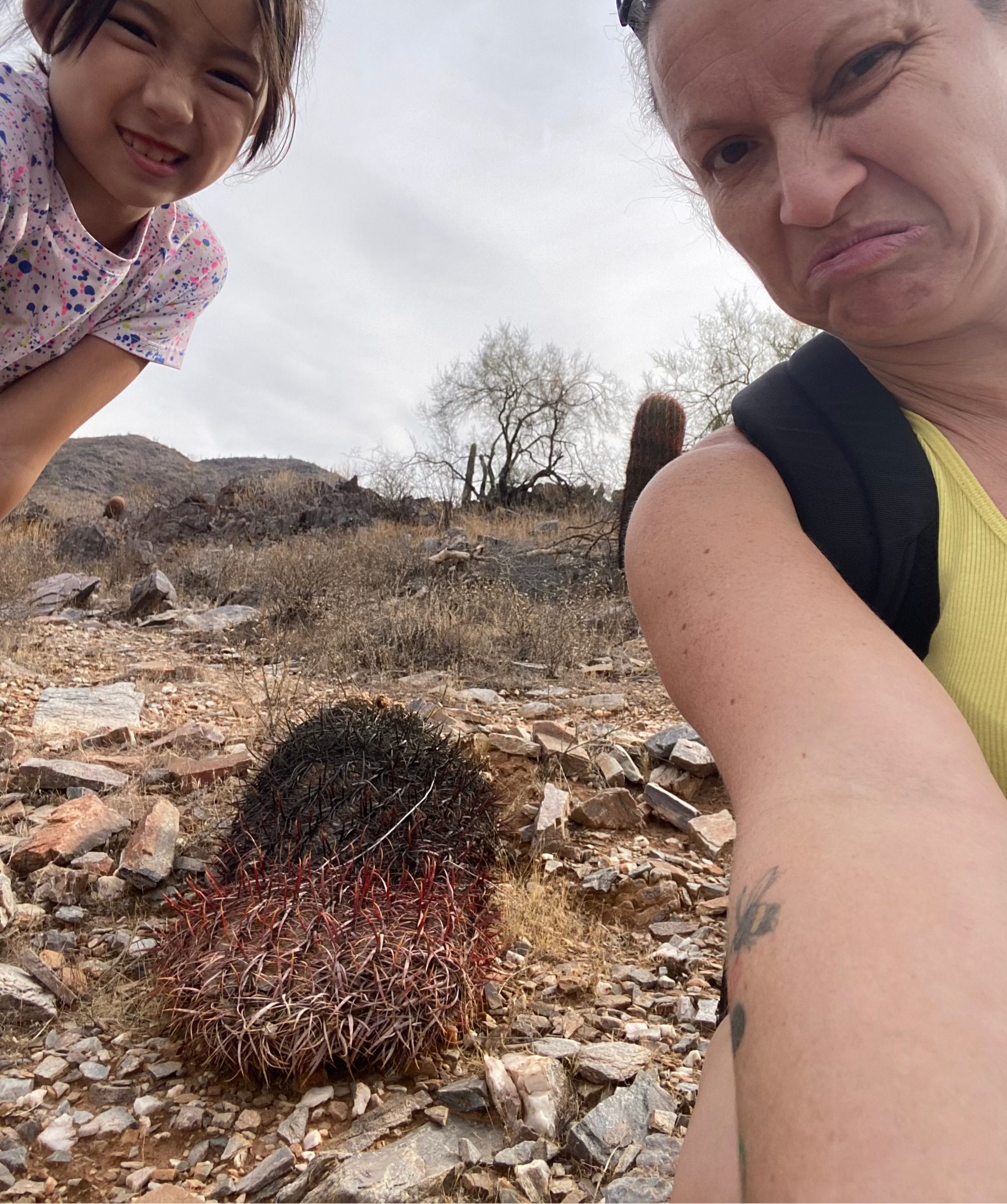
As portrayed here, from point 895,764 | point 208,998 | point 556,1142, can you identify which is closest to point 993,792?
point 895,764

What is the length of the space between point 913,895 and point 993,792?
0.19m

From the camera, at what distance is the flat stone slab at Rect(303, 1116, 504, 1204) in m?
1.75

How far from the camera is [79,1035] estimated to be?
247 centimetres

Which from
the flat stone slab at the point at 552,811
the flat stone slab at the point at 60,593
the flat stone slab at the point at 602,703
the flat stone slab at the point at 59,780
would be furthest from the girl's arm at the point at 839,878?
the flat stone slab at the point at 60,593

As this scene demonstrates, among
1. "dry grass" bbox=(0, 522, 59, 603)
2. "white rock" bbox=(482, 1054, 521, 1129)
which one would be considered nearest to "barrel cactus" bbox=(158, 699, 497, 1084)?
"white rock" bbox=(482, 1054, 521, 1129)

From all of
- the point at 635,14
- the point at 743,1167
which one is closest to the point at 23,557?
the point at 635,14

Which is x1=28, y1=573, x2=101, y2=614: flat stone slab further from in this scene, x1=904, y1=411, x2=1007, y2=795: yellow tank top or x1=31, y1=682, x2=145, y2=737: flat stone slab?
x1=904, y1=411, x2=1007, y2=795: yellow tank top

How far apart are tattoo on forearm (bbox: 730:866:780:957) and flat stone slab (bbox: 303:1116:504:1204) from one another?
1464 millimetres

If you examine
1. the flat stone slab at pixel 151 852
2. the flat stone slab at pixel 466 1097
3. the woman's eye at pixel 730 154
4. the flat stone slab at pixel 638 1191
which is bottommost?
the flat stone slab at pixel 466 1097

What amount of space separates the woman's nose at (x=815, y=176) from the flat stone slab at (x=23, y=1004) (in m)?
2.91

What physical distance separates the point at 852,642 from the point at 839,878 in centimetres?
29

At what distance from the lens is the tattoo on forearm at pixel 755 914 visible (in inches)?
27.7

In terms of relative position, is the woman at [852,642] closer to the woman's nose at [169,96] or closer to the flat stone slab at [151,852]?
the woman's nose at [169,96]

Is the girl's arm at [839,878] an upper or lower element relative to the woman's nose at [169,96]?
lower
